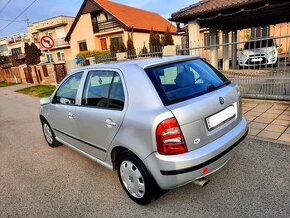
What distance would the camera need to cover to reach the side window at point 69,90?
3654mm

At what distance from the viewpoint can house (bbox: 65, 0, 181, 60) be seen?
84.6 ft

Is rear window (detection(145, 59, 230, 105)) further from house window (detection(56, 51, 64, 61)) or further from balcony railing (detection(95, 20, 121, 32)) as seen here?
house window (detection(56, 51, 64, 61))

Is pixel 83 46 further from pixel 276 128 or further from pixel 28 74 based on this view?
pixel 276 128

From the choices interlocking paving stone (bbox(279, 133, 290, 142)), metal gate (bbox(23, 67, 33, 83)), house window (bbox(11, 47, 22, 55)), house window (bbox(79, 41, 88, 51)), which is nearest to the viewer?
interlocking paving stone (bbox(279, 133, 290, 142))

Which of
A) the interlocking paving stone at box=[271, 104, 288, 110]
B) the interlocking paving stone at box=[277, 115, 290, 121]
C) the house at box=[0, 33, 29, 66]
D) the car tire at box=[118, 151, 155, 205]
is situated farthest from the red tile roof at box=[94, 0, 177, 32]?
the house at box=[0, 33, 29, 66]

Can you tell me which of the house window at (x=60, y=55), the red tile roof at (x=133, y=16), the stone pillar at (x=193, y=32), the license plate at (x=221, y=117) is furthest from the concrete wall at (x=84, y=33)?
the license plate at (x=221, y=117)

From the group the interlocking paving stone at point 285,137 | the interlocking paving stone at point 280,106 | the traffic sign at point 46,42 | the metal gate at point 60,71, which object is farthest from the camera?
the metal gate at point 60,71

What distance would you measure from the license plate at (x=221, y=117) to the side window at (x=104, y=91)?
3.28ft

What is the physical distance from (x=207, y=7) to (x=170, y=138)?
8172 mm

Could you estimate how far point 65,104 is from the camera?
3857 mm

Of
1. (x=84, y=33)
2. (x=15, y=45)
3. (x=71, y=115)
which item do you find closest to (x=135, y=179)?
(x=71, y=115)

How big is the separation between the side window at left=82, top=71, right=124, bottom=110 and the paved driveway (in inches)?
46.0

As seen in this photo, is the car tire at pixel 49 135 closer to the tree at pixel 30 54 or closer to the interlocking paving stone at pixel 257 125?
the interlocking paving stone at pixel 257 125

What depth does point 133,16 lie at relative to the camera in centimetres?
2841
